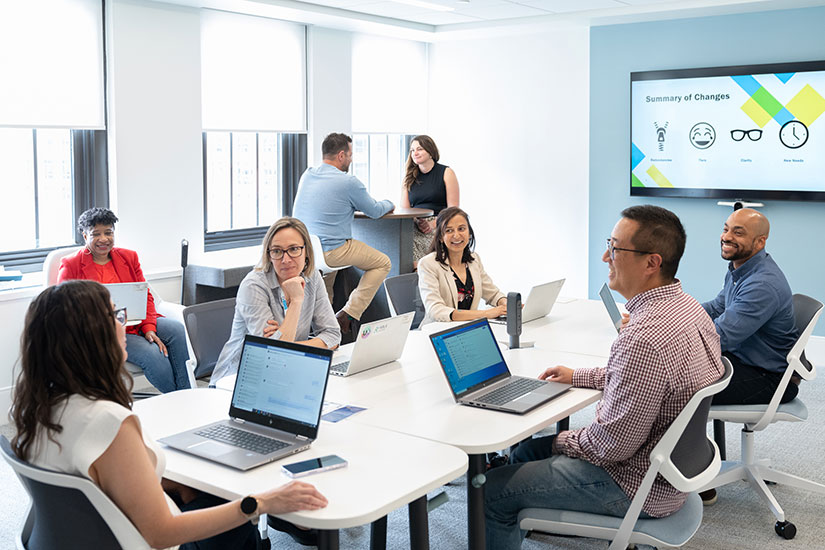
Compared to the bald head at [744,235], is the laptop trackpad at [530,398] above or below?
below

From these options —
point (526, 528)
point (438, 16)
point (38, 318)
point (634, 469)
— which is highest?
point (438, 16)

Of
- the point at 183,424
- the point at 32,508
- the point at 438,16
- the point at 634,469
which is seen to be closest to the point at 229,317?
the point at 183,424

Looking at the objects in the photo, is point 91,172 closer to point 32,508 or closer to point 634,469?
point 32,508

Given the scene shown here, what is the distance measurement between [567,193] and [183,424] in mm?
5436

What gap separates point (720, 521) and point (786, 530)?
0.87 feet

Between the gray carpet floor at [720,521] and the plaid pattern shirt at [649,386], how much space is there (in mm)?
959

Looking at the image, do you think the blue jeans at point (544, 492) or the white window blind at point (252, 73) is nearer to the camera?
the blue jeans at point (544, 492)

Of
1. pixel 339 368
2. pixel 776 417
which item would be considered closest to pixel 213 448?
pixel 339 368

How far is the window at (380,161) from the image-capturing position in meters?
8.02

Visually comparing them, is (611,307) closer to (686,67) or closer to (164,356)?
(164,356)

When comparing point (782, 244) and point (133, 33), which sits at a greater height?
→ point (133, 33)

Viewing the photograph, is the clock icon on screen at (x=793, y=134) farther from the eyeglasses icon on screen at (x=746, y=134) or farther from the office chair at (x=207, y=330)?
the office chair at (x=207, y=330)

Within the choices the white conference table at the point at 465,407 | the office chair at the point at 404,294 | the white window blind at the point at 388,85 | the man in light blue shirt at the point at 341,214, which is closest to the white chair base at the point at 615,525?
the white conference table at the point at 465,407

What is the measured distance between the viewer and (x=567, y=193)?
24.7ft
